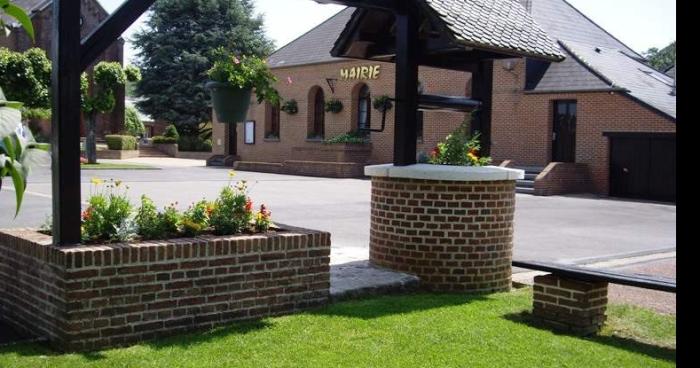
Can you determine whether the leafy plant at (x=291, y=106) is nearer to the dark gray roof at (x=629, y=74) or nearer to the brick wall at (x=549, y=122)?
the brick wall at (x=549, y=122)

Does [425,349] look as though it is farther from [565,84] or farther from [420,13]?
[565,84]

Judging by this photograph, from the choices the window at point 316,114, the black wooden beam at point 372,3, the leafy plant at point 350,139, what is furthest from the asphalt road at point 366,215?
the window at point 316,114

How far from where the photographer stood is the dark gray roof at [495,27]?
7078 millimetres

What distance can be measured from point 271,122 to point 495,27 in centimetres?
3266

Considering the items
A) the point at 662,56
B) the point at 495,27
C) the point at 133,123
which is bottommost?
the point at 495,27

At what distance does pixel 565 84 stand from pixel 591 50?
399cm

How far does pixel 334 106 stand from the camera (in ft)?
114

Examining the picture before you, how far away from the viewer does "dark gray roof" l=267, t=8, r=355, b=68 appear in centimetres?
3603

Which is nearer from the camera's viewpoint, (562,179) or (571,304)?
(571,304)

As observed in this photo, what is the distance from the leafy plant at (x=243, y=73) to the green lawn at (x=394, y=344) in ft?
6.06

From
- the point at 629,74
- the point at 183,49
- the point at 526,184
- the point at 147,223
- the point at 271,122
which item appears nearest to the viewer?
the point at 147,223

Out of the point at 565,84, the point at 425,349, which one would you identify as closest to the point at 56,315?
the point at 425,349

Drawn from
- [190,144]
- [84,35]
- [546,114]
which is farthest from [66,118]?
[190,144]

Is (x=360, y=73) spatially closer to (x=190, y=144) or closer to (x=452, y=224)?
(x=190, y=144)
